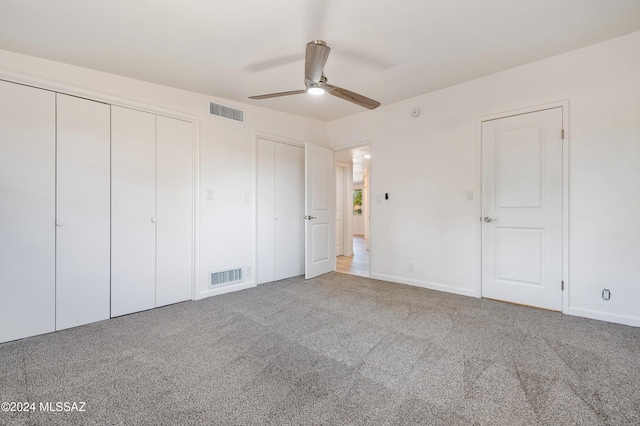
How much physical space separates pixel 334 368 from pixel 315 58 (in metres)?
2.13

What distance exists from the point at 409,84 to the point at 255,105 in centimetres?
201

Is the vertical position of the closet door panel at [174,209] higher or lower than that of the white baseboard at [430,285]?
higher

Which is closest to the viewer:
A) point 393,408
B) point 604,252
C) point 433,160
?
point 393,408

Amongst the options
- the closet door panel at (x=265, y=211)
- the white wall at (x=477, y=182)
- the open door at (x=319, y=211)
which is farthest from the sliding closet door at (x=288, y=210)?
the white wall at (x=477, y=182)

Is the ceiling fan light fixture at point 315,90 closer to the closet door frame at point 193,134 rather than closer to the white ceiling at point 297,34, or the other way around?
the white ceiling at point 297,34

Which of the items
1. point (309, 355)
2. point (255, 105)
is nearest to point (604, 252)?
point (309, 355)

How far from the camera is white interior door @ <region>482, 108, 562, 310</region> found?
272cm

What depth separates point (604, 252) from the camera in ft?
8.13

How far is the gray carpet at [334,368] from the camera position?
4.62 ft

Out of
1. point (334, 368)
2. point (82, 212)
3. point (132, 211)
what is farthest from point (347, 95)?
point (82, 212)

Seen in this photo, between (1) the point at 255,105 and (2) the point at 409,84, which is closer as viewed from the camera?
(2) the point at 409,84

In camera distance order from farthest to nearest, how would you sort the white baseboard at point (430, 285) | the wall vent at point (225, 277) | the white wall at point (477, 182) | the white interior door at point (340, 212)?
the white interior door at point (340, 212), the wall vent at point (225, 277), the white baseboard at point (430, 285), the white wall at point (477, 182)

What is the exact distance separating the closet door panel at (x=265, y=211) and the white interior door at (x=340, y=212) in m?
2.55

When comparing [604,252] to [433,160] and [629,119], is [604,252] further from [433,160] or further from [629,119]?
[433,160]
